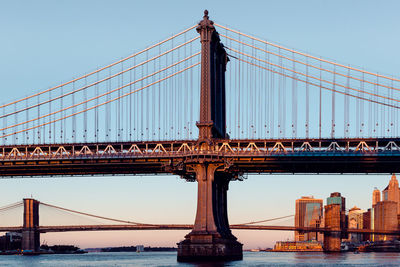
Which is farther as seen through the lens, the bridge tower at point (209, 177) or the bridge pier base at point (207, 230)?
the bridge tower at point (209, 177)

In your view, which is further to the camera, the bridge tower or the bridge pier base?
the bridge tower

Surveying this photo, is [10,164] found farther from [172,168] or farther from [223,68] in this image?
[223,68]

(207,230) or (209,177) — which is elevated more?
(209,177)

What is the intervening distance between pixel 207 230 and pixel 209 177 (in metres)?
6.19

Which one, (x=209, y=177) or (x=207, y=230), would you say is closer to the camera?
(x=207, y=230)

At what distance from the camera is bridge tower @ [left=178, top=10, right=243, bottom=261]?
8500cm

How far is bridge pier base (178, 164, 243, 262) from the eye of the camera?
84.4 meters

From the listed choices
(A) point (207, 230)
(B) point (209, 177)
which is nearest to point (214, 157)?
(B) point (209, 177)

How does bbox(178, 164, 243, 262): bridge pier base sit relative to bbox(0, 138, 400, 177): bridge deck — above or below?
below

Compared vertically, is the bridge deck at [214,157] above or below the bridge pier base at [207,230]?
above

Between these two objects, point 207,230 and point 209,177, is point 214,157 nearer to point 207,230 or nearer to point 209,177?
point 209,177

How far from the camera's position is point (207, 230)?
85.8 meters

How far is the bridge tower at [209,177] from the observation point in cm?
8500

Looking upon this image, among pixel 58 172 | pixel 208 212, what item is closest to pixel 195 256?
pixel 208 212
